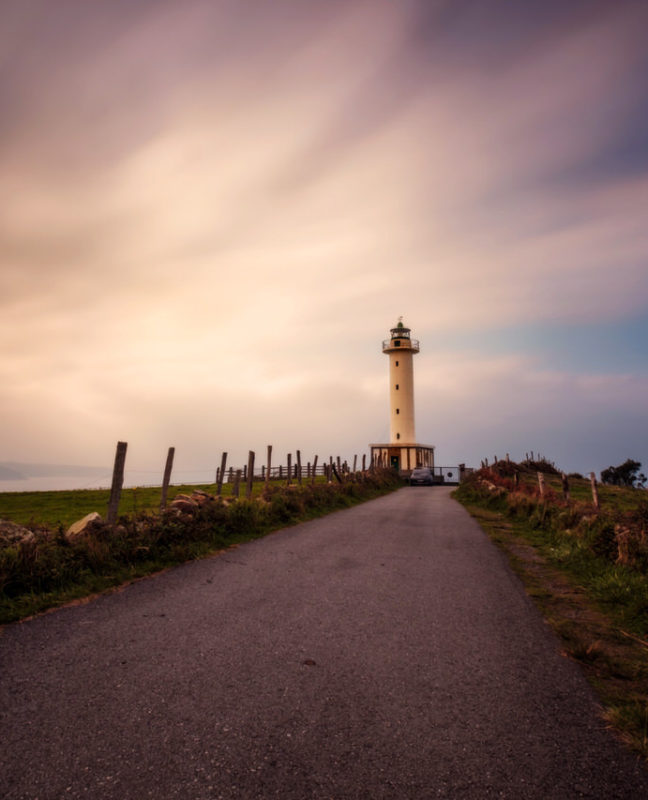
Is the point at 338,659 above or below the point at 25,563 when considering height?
below

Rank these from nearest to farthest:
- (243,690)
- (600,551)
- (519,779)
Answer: (519,779) < (243,690) < (600,551)

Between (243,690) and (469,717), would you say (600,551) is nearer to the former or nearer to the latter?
(469,717)

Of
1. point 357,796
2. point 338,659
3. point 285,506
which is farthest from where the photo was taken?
point 285,506

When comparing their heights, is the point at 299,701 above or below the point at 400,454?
below

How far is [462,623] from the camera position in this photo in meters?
5.84

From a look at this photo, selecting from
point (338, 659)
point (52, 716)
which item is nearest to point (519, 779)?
point (338, 659)

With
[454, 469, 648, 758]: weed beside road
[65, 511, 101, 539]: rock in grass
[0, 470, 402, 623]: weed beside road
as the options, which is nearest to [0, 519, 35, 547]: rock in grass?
[0, 470, 402, 623]: weed beside road

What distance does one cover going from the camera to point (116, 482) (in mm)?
10031

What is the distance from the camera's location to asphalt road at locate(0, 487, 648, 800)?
293 cm

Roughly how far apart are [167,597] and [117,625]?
1.18 meters

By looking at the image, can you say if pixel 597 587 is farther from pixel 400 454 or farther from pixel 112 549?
pixel 400 454

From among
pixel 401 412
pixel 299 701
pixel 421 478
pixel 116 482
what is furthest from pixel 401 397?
pixel 299 701

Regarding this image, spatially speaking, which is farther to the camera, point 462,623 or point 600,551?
point 600,551

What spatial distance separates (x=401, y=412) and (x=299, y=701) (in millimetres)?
55834
